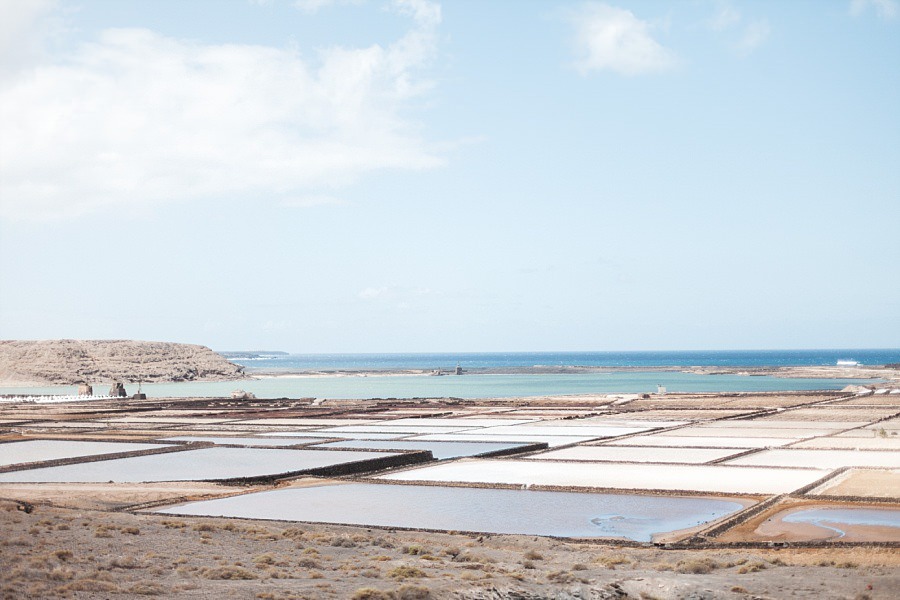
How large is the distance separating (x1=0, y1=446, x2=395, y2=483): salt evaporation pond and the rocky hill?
260 feet

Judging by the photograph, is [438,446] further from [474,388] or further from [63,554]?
[474,388]

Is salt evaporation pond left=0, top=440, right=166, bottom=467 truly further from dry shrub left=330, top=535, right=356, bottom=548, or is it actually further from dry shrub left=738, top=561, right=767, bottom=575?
dry shrub left=738, top=561, right=767, bottom=575

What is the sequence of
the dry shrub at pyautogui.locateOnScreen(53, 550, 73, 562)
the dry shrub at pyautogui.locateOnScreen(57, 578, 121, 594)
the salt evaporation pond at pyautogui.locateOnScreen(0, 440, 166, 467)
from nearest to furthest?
the dry shrub at pyautogui.locateOnScreen(57, 578, 121, 594) < the dry shrub at pyautogui.locateOnScreen(53, 550, 73, 562) < the salt evaporation pond at pyautogui.locateOnScreen(0, 440, 166, 467)

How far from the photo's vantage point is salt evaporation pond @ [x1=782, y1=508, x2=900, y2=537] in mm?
14141

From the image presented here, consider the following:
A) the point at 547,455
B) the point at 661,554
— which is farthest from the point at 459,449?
the point at 661,554

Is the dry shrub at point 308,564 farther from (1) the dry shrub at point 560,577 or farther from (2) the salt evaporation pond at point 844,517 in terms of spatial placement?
(2) the salt evaporation pond at point 844,517

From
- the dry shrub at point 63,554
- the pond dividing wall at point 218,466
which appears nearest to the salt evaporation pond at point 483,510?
the pond dividing wall at point 218,466

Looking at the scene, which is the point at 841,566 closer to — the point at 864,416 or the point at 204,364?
the point at 864,416

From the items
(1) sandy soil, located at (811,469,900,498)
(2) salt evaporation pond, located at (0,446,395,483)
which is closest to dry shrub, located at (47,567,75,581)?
(2) salt evaporation pond, located at (0,446,395,483)

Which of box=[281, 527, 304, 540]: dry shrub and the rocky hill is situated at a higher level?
the rocky hill

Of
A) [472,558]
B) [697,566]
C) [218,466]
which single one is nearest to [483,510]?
[472,558]

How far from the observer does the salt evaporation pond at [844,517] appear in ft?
46.4

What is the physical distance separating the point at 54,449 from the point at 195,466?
23.1 feet

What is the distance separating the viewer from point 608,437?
29.6m
